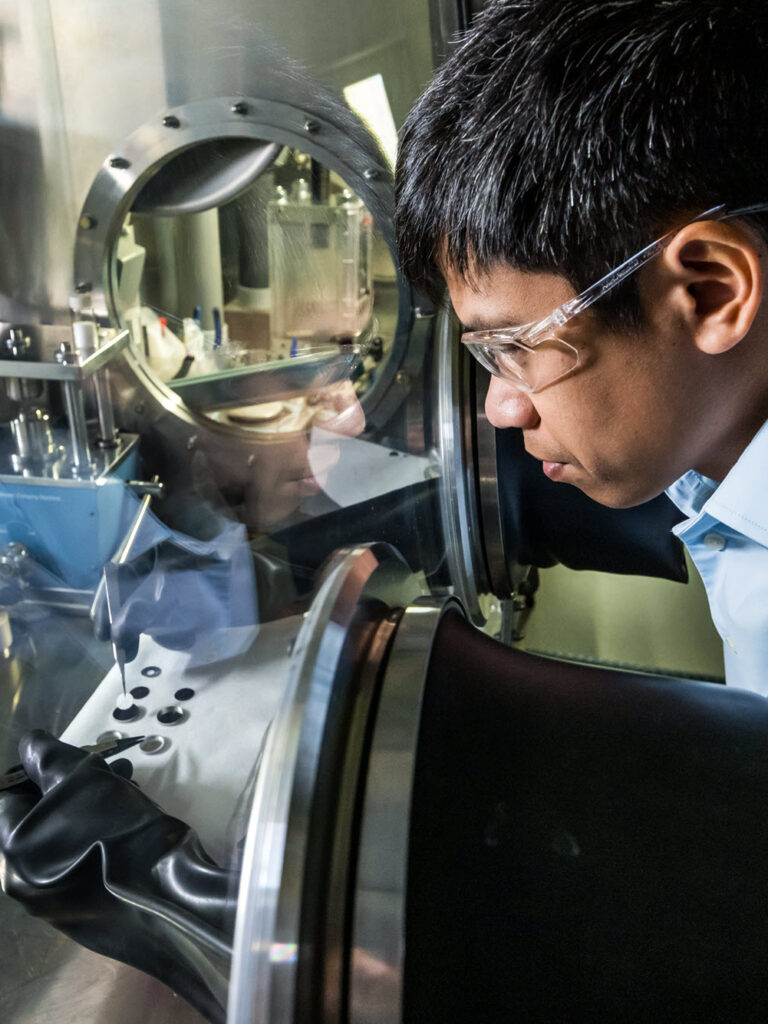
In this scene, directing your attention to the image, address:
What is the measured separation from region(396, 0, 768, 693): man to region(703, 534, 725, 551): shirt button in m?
0.06

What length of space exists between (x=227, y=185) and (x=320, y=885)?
1.01m

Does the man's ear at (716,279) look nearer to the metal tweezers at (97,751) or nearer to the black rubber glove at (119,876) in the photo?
the black rubber glove at (119,876)

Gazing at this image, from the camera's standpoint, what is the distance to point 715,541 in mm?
794

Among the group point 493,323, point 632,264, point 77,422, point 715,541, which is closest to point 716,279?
point 632,264

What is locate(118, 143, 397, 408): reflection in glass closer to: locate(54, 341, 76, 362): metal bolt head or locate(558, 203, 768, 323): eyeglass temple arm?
locate(54, 341, 76, 362): metal bolt head

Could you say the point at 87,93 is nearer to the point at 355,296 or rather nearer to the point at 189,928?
the point at 355,296

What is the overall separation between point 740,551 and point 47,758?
2.16 feet

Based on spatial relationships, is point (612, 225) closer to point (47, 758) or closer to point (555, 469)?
point (555, 469)

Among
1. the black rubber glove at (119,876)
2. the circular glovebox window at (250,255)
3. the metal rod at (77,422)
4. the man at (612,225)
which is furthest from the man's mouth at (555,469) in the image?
the metal rod at (77,422)

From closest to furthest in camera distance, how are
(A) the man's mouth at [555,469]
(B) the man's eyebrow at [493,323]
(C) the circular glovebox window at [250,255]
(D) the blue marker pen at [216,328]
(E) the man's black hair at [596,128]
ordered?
1. (E) the man's black hair at [596,128]
2. (B) the man's eyebrow at [493,323]
3. (A) the man's mouth at [555,469]
4. (C) the circular glovebox window at [250,255]
5. (D) the blue marker pen at [216,328]

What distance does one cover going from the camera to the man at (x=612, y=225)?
0.51m

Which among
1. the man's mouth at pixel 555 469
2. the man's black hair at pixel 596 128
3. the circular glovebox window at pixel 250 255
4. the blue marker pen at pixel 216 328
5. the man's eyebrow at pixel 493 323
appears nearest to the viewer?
the man's black hair at pixel 596 128

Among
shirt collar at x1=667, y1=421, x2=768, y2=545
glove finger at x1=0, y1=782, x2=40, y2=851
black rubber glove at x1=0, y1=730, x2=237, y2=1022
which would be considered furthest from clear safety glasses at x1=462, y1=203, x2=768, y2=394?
glove finger at x1=0, y1=782, x2=40, y2=851

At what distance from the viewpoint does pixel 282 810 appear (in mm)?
412
